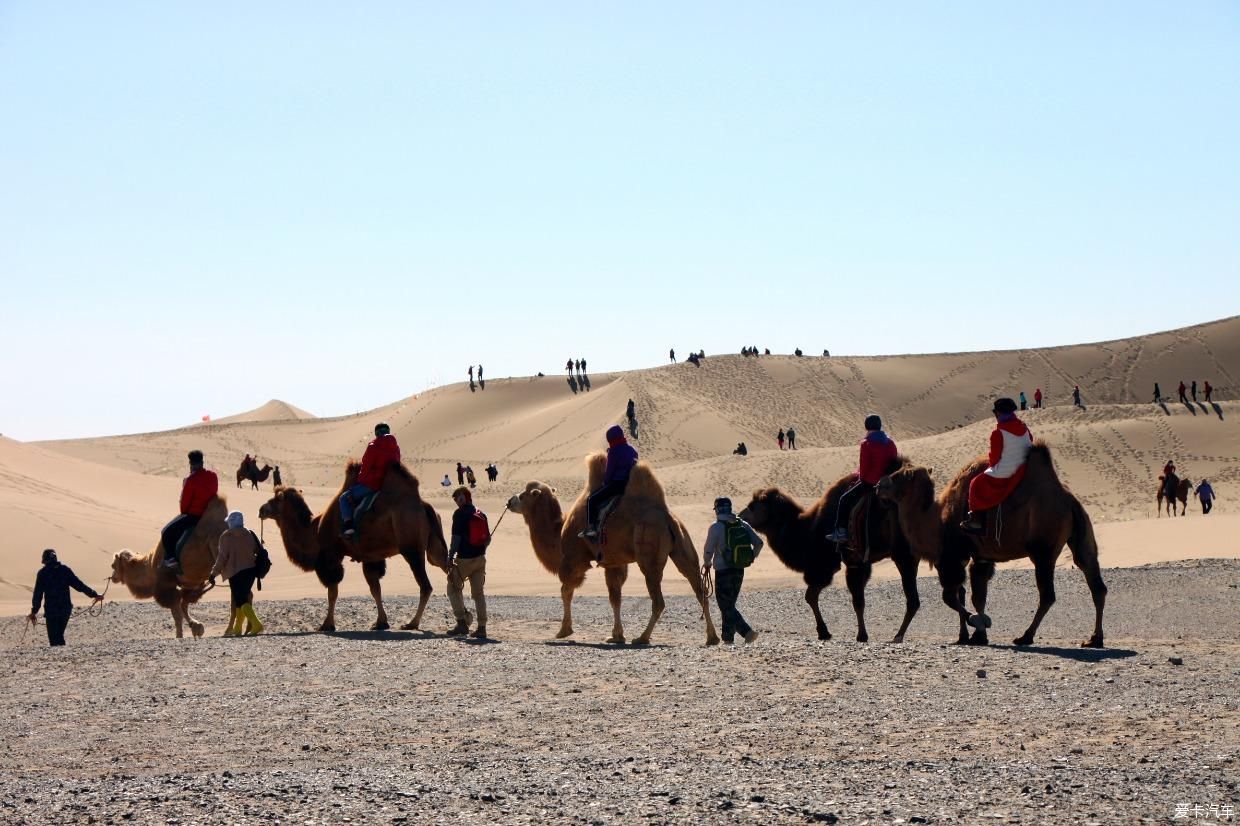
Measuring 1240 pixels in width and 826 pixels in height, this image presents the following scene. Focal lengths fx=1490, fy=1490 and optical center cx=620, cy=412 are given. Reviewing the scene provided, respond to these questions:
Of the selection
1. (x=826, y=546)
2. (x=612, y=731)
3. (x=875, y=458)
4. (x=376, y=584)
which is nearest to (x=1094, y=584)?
(x=875, y=458)

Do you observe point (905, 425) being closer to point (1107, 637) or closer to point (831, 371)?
point (831, 371)

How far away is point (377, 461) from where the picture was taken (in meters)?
16.8

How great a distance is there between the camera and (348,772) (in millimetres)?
8289

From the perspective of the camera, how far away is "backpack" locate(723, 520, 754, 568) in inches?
609

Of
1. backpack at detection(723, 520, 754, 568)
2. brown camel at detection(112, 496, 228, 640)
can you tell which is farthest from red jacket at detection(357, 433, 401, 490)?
backpack at detection(723, 520, 754, 568)

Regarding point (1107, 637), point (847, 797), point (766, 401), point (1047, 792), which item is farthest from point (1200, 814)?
point (766, 401)

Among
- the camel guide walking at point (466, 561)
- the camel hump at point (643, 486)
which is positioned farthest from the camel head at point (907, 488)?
the camel guide walking at point (466, 561)

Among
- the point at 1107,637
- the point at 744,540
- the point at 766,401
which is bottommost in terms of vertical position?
the point at 1107,637

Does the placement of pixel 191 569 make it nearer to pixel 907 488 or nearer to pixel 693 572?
pixel 693 572

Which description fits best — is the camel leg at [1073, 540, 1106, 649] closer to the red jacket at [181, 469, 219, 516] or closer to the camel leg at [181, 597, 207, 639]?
the red jacket at [181, 469, 219, 516]

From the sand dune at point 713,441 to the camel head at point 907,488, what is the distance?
44.8 ft

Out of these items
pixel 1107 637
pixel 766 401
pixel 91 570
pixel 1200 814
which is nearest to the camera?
pixel 1200 814

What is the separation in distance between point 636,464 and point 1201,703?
7175mm

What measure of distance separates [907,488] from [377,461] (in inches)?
233
